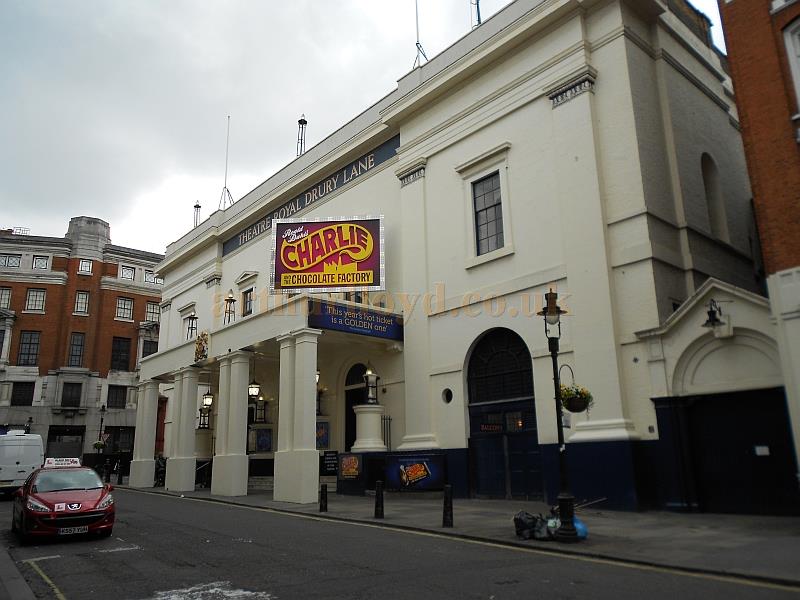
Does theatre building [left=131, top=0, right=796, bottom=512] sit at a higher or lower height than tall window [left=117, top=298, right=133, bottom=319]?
lower

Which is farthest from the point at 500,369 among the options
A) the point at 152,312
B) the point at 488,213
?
the point at 152,312

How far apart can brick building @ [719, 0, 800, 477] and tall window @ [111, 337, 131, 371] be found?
1950 inches

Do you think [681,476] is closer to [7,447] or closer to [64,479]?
[64,479]

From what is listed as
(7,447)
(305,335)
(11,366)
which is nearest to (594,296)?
(305,335)

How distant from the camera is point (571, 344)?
16.2 m

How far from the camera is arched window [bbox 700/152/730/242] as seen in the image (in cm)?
1883

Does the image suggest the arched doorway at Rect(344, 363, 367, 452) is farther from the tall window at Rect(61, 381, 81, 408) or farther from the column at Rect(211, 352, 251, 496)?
the tall window at Rect(61, 381, 81, 408)

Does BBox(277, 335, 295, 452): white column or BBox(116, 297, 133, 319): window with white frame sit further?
BBox(116, 297, 133, 319): window with white frame

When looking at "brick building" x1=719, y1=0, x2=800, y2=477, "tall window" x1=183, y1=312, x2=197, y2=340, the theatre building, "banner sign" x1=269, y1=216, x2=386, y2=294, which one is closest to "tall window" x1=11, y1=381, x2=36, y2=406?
"tall window" x1=183, y1=312, x2=197, y2=340

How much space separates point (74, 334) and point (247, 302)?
1044 inches

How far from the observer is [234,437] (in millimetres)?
22125

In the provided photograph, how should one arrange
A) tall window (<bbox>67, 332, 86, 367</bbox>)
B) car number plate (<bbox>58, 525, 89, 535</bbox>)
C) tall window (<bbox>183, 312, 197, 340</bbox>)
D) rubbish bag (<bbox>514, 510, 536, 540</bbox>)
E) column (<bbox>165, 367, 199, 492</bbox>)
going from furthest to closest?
tall window (<bbox>67, 332, 86, 367</bbox>)
tall window (<bbox>183, 312, 197, 340</bbox>)
column (<bbox>165, 367, 199, 492</bbox>)
car number plate (<bbox>58, 525, 89, 535</bbox>)
rubbish bag (<bbox>514, 510, 536, 540</bbox>)

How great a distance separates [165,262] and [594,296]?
97.4 ft

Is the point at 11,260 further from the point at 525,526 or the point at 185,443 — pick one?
the point at 525,526
